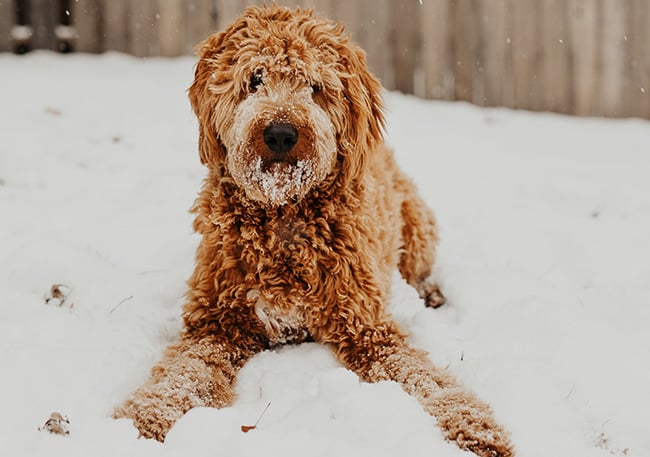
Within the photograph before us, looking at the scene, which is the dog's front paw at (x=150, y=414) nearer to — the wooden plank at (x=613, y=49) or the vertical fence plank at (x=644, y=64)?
the wooden plank at (x=613, y=49)

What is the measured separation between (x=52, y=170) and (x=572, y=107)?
571cm

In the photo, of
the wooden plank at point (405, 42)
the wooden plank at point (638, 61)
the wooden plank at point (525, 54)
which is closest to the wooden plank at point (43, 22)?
the wooden plank at point (405, 42)

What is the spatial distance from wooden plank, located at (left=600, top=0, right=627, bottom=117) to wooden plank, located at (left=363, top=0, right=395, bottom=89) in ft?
7.89

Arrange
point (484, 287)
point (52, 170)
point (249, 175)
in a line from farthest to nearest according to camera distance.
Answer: point (52, 170) → point (484, 287) → point (249, 175)

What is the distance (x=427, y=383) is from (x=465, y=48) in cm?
580

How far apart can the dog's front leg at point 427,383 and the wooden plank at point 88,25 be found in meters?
5.78

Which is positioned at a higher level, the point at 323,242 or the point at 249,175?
the point at 249,175

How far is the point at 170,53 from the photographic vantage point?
7.83 m

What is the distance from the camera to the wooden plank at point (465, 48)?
7.82 metres

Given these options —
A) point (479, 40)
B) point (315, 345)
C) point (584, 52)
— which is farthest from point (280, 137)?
point (584, 52)

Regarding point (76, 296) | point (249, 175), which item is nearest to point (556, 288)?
point (249, 175)

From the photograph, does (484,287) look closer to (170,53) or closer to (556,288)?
(556,288)

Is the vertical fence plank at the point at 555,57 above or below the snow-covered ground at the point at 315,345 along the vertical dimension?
above

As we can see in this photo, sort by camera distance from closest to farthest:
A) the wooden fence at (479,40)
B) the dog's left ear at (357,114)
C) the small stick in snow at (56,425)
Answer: the small stick in snow at (56,425) → the dog's left ear at (357,114) → the wooden fence at (479,40)
